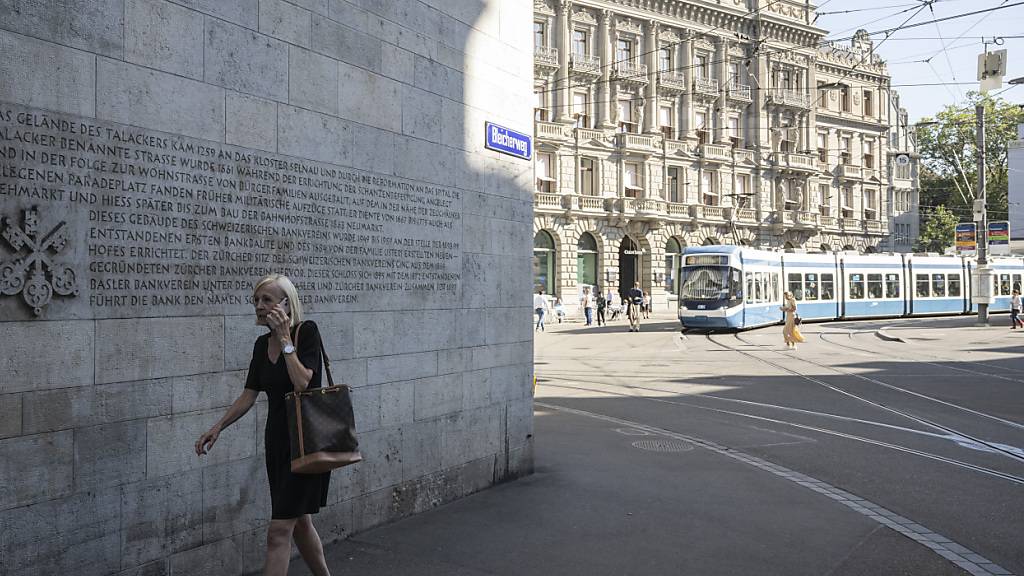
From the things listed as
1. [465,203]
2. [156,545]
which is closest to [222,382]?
[156,545]

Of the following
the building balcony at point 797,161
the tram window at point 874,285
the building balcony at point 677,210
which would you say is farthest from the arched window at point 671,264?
the tram window at point 874,285

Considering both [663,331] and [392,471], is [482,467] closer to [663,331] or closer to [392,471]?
[392,471]

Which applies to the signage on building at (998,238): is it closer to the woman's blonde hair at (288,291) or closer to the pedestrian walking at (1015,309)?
the pedestrian walking at (1015,309)

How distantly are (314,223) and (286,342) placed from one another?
1.89 meters

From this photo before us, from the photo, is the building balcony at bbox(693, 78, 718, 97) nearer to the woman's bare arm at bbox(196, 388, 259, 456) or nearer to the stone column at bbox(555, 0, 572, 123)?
the stone column at bbox(555, 0, 572, 123)

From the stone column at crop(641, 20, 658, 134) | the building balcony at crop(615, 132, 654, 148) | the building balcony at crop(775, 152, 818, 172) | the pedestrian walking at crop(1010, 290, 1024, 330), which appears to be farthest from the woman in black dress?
the building balcony at crop(775, 152, 818, 172)

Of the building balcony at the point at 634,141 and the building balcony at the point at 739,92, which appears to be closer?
the building balcony at the point at 634,141

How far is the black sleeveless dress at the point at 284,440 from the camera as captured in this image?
4348 millimetres

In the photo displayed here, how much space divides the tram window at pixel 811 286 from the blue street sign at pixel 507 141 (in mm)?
31350

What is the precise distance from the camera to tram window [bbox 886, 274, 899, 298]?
4181 centimetres

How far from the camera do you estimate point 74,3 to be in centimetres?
446

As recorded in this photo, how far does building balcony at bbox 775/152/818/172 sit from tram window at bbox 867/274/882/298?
20.4 metres

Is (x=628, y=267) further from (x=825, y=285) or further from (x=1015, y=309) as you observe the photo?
(x=1015, y=309)

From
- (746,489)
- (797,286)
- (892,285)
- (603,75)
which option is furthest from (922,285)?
(746,489)
